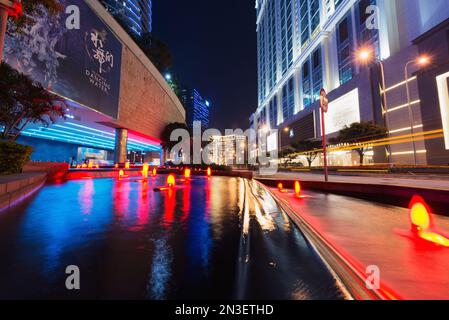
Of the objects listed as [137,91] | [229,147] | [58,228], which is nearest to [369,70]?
[137,91]

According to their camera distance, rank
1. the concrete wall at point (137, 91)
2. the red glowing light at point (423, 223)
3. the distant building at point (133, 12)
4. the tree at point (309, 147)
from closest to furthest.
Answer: the red glowing light at point (423, 223) < the concrete wall at point (137, 91) < the tree at point (309, 147) < the distant building at point (133, 12)

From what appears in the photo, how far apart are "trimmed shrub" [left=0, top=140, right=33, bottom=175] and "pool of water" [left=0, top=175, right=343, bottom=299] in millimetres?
5157

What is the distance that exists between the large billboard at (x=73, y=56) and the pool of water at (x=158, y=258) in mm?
18245

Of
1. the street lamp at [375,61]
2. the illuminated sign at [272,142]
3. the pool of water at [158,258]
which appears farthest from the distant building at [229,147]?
the pool of water at [158,258]

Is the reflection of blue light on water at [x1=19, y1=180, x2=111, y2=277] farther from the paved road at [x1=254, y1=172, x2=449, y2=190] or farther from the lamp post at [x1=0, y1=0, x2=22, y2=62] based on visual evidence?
the paved road at [x1=254, y1=172, x2=449, y2=190]

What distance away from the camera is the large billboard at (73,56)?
16.8m

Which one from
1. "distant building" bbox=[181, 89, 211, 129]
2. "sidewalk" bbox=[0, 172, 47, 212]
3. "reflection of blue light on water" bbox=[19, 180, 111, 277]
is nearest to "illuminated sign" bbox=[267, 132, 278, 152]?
"distant building" bbox=[181, 89, 211, 129]

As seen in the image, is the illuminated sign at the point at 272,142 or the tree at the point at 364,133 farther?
the illuminated sign at the point at 272,142

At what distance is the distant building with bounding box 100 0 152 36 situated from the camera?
74.9 meters

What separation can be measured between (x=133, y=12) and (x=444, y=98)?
102 meters

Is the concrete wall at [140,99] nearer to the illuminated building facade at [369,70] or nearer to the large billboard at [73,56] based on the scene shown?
the large billboard at [73,56]

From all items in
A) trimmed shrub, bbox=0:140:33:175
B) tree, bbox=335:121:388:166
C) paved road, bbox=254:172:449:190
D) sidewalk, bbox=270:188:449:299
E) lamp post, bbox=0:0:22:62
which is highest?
tree, bbox=335:121:388:166

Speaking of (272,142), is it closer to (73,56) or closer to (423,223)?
(73,56)

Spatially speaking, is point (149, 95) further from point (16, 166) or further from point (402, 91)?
point (402, 91)
